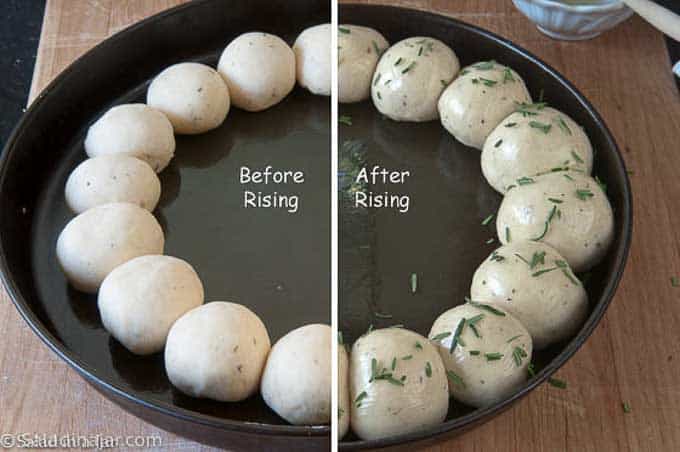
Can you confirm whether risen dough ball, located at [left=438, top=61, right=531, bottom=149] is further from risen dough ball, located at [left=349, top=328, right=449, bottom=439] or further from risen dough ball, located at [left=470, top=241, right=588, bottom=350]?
risen dough ball, located at [left=349, top=328, right=449, bottom=439]

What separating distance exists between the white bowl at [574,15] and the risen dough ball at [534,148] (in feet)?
0.65

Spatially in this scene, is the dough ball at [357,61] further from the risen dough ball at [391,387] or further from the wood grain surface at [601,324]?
the risen dough ball at [391,387]

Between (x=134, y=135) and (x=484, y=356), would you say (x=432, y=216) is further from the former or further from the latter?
(x=134, y=135)

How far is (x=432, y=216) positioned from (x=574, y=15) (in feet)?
1.15

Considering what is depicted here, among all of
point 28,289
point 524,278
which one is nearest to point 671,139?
point 524,278

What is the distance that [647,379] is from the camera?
715 millimetres

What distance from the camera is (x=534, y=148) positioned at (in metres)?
0.86

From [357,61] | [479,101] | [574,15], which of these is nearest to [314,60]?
[357,61]

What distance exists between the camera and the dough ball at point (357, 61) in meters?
0.94

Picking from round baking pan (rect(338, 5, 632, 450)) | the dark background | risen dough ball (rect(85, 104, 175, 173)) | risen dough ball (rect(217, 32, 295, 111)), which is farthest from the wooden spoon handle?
risen dough ball (rect(85, 104, 175, 173))

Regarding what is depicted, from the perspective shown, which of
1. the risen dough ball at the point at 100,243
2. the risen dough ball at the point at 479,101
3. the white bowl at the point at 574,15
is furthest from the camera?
the white bowl at the point at 574,15

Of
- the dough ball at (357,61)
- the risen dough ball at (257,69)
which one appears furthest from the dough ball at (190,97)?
the dough ball at (357,61)

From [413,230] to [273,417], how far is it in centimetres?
21

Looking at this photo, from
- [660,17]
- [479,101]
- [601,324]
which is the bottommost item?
[601,324]
